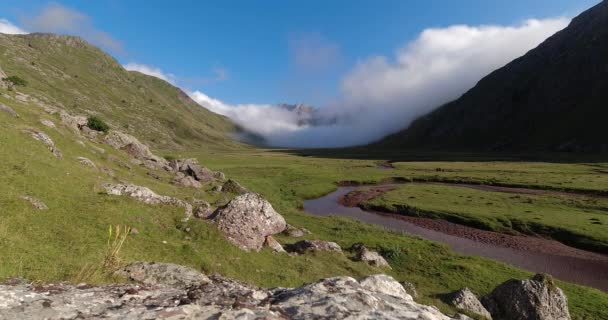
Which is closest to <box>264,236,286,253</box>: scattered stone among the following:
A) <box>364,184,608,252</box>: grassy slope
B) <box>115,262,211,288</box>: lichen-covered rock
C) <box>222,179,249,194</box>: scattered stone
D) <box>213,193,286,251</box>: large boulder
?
<box>213,193,286,251</box>: large boulder

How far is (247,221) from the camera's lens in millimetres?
30312

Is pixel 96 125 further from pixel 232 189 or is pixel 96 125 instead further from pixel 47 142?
pixel 47 142

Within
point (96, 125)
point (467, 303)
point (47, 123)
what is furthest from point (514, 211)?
point (96, 125)

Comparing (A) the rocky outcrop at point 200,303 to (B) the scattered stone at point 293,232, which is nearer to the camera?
(A) the rocky outcrop at point 200,303

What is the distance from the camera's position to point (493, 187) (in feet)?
325

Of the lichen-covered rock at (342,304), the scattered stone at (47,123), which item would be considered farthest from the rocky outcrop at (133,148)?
the lichen-covered rock at (342,304)

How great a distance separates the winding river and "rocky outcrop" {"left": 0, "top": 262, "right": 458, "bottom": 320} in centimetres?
4549

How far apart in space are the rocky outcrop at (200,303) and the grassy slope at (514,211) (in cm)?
5745

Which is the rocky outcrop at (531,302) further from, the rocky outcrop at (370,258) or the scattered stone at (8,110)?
the scattered stone at (8,110)

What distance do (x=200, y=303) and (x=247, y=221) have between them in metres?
22.0

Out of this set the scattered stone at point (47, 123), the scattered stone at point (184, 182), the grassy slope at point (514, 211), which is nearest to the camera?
the scattered stone at point (47, 123)

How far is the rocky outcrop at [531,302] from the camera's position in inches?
974

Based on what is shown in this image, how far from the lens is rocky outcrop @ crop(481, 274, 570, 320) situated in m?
24.8

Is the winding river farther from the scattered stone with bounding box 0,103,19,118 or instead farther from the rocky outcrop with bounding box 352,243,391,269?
the scattered stone with bounding box 0,103,19,118
